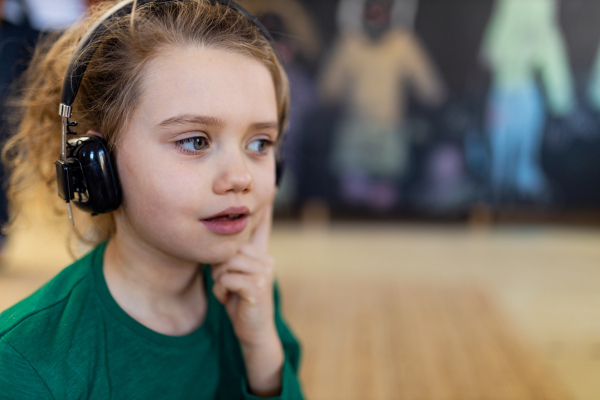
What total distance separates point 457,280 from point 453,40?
2.07m

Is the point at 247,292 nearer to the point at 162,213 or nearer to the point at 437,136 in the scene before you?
the point at 162,213

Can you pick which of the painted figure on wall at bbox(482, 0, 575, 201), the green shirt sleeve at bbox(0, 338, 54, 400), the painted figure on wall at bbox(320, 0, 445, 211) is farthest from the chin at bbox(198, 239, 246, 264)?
the painted figure on wall at bbox(482, 0, 575, 201)

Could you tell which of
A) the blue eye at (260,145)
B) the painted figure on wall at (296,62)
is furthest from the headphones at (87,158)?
the painted figure on wall at (296,62)

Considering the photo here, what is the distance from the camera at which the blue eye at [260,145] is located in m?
0.79

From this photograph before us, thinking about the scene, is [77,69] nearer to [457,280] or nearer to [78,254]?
[78,254]

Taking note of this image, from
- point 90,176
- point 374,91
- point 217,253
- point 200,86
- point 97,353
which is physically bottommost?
point 374,91

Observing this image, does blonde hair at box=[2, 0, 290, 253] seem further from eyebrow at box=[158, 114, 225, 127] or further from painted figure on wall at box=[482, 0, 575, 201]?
painted figure on wall at box=[482, 0, 575, 201]

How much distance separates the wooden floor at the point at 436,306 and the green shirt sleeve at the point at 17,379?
18.4 inches

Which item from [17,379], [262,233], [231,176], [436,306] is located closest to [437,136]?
[436,306]

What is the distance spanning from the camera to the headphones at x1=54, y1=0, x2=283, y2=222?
0.71 meters

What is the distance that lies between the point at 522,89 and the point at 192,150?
403 cm

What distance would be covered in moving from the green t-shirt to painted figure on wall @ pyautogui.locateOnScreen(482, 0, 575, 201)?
379cm

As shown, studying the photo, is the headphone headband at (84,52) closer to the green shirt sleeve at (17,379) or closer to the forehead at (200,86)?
the forehead at (200,86)

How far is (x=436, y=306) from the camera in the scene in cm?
263
